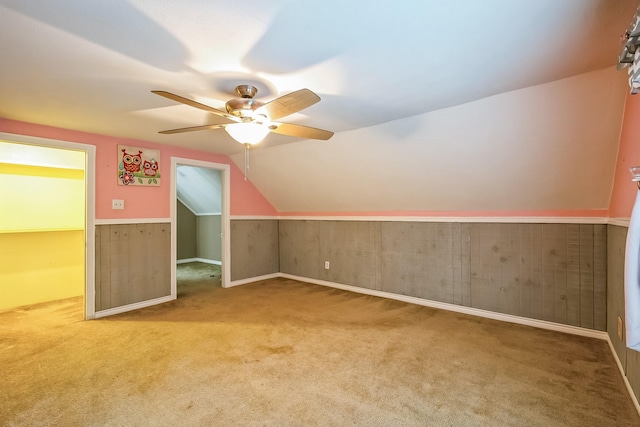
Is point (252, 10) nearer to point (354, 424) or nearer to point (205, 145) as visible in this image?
point (354, 424)

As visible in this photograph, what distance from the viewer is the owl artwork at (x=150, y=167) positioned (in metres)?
3.92

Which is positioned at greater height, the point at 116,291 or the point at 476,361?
the point at 116,291

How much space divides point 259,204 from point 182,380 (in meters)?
3.46

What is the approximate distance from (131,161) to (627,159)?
4.81 meters

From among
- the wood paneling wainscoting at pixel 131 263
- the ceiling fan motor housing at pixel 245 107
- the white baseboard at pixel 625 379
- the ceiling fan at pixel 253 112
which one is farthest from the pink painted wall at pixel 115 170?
the white baseboard at pixel 625 379

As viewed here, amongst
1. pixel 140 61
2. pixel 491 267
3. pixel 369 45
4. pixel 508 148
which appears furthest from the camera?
pixel 491 267

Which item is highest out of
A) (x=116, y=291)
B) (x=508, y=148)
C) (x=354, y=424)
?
(x=508, y=148)

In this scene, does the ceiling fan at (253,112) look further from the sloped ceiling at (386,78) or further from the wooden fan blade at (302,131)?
the sloped ceiling at (386,78)

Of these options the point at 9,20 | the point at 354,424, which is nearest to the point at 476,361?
the point at 354,424

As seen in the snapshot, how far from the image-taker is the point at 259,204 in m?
5.35

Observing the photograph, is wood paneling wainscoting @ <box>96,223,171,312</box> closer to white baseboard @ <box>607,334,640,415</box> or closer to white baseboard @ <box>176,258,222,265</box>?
white baseboard @ <box>176,258,222,265</box>

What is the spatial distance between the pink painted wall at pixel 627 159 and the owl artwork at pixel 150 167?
15.1ft

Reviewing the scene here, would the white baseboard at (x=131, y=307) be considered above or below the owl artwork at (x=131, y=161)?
below

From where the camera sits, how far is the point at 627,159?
2.16 meters
